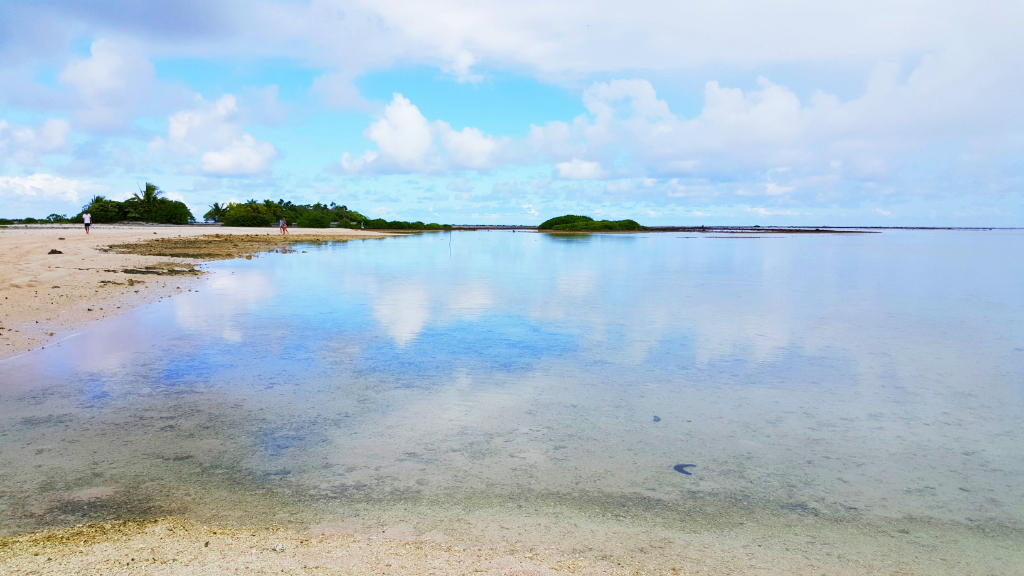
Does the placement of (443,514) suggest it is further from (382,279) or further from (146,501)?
(382,279)

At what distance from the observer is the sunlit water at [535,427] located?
12.9ft

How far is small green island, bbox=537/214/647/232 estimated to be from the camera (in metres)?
111

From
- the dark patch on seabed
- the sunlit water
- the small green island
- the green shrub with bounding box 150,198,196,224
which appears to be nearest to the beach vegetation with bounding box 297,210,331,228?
the green shrub with bounding box 150,198,196,224

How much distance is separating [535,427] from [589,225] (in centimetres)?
10791

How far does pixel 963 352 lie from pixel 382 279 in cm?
1424

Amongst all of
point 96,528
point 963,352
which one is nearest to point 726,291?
point 963,352

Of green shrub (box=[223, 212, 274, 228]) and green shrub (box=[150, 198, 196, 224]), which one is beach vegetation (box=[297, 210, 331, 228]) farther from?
green shrub (box=[150, 198, 196, 224])

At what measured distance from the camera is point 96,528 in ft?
11.9

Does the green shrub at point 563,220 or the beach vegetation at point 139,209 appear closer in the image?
the beach vegetation at point 139,209

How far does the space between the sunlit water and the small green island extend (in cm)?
10043

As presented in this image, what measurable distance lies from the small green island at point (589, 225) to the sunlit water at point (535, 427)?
100 meters

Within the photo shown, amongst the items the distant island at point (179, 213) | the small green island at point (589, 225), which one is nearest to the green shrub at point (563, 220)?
the small green island at point (589, 225)

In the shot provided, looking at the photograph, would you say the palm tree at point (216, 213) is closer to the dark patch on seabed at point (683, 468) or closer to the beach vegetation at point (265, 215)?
the beach vegetation at point (265, 215)

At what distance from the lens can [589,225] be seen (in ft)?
367
